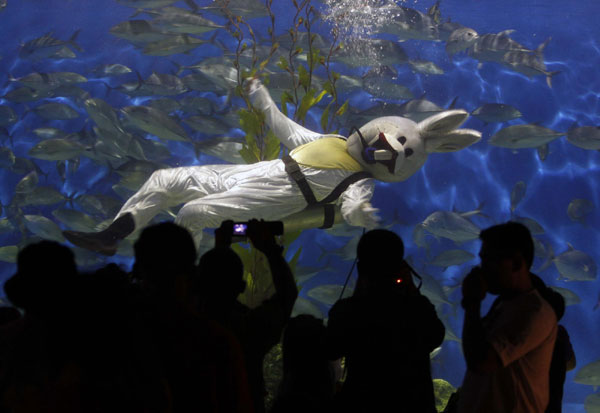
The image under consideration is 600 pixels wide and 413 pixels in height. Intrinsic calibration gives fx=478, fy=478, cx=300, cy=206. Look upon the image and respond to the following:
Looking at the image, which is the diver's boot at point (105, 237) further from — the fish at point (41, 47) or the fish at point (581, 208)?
the fish at point (581, 208)

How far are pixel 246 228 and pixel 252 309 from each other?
1.09ft

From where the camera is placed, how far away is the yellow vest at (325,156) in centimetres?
316

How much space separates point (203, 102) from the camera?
6531 mm

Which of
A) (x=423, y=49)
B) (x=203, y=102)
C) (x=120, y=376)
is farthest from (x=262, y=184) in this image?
(x=423, y=49)

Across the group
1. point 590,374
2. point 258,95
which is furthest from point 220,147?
point 590,374

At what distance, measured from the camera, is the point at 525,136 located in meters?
5.88

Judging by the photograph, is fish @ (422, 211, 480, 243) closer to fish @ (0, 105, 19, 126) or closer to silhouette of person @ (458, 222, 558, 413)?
silhouette of person @ (458, 222, 558, 413)

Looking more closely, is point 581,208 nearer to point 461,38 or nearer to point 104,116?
point 461,38

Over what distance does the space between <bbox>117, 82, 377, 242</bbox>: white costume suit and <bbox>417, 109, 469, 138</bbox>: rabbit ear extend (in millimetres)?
508

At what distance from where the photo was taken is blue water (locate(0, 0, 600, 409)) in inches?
310

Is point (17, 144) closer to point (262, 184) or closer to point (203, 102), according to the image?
point (203, 102)

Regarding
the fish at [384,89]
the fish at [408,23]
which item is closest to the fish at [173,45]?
the fish at [384,89]

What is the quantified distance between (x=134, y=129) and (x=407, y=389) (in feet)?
19.8

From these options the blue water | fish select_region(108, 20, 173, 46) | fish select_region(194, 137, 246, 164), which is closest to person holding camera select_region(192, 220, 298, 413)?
fish select_region(194, 137, 246, 164)
